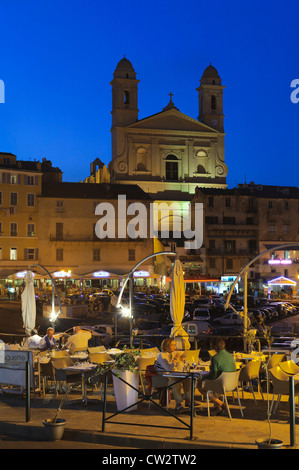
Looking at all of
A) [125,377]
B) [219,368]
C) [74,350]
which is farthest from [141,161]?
[219,368]

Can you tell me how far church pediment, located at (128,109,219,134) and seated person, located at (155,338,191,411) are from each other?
75.1 m

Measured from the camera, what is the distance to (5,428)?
11656mm

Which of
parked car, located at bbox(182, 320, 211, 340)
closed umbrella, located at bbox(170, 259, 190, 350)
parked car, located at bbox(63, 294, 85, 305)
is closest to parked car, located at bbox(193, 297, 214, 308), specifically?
parked car, located at bbox(63, 294, 85, 305)

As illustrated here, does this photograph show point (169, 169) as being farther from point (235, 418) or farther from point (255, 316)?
point (235, 418)

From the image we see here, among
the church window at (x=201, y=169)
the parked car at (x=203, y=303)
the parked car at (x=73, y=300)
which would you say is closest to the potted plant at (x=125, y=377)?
the parked car at (x=73, y=300)

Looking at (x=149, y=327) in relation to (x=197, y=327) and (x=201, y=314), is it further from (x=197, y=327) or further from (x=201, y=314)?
(x=201, y=314)

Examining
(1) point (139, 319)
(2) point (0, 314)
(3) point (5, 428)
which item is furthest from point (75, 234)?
(3) point (5, 428)

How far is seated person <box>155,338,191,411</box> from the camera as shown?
12812 millimetres

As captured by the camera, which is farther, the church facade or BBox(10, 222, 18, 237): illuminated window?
Result: the church facade

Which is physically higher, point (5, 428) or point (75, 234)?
point (75, 234)

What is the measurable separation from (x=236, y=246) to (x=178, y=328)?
57826 millimetres

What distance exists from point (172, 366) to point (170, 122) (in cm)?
7685

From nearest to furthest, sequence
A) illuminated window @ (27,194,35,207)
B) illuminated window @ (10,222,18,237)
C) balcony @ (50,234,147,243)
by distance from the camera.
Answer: balcony @ (50,234,147,243)
illuminated window @ (10,222,18,237)
illuminated window @ (27,194,35,207)

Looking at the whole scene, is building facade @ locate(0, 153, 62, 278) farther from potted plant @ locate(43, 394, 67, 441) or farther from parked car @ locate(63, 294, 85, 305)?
potted plant @ locate(43, 394, 67, 441)
